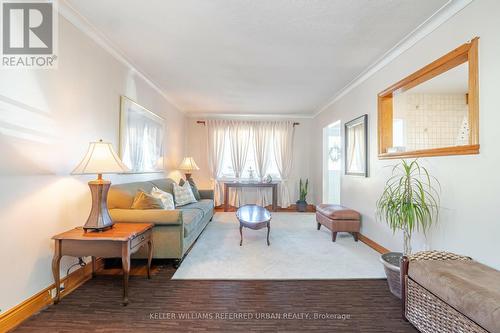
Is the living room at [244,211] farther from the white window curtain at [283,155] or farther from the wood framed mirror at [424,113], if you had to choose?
the white window curtain at [283,155]

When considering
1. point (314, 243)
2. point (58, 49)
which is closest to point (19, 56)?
point (58, 49)

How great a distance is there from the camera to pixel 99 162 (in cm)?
197

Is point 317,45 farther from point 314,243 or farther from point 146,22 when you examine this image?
point 314,243

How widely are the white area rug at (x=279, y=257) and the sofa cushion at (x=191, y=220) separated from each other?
12.1 inches

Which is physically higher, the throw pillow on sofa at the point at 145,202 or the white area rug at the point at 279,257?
the throw pillow on sofa at the point at 145,202

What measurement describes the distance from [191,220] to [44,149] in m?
1.66

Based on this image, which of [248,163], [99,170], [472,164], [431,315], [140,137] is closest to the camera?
[431,315]

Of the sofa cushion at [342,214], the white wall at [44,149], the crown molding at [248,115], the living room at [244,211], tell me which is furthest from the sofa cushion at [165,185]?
the sofa cushion at [342,214]

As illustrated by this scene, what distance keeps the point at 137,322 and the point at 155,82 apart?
347 centimetres

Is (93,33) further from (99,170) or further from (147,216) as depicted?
(147,216)

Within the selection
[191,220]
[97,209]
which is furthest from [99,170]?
[191,220]

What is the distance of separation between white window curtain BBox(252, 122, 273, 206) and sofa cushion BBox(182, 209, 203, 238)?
2.73m

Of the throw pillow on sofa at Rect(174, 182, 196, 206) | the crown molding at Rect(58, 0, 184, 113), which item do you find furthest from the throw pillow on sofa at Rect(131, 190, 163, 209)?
the crown molding at Rect(58, 0, 184, 113)

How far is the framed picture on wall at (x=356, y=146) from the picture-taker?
3.46 m
